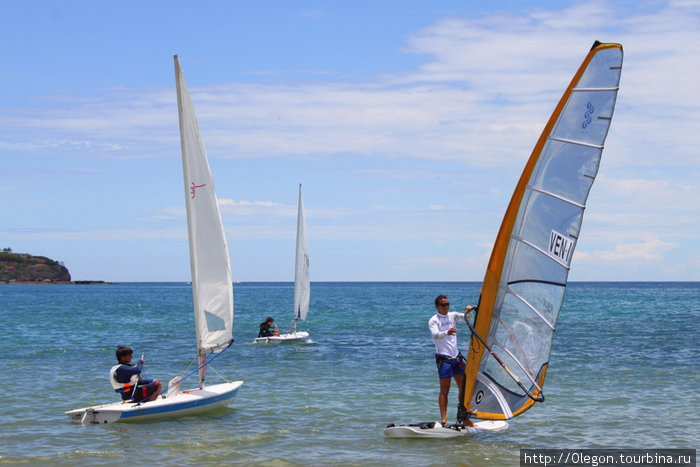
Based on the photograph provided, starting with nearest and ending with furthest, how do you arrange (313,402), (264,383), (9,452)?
(9,452), (313,402), (264,383)

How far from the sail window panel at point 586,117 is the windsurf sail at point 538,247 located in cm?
1

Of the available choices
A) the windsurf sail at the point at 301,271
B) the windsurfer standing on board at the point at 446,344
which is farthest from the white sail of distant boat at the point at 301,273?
the windsurfer standing on board at the point at 446,344

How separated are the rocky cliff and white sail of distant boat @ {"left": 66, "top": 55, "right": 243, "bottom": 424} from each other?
185m

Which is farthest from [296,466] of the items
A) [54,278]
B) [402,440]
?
[54,278]

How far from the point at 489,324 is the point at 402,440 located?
251 cm

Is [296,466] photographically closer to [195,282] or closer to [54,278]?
[195,282]

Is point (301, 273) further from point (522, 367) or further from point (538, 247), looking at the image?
point (538, 247)

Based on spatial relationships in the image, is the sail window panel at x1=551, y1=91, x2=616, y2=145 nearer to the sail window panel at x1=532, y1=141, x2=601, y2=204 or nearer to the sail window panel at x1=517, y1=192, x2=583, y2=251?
the sail window panel at x1=532, y1=141, x2=601, y2=204

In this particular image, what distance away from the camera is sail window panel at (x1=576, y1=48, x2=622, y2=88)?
330 inches

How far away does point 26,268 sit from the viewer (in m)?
185

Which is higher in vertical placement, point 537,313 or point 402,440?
point 537,313

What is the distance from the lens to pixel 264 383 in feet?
56.5

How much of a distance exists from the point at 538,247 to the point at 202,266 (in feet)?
21.2

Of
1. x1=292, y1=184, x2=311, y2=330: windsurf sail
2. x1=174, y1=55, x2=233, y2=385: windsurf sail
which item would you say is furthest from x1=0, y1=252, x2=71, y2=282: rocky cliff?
x1=174, y1=55, x2=233, y2=385: windsurf sail
